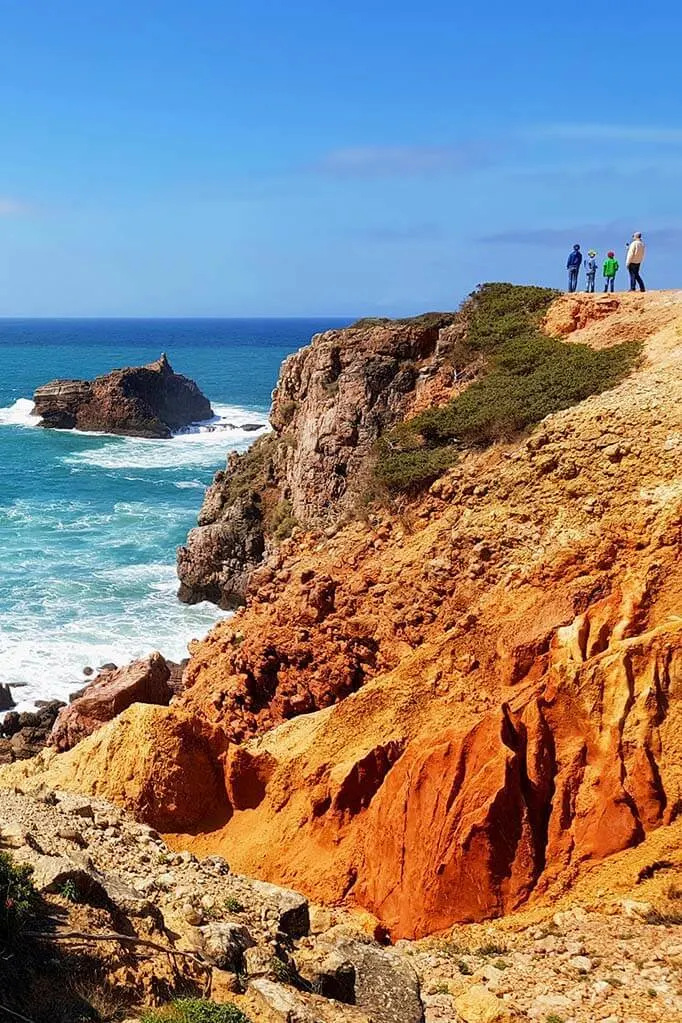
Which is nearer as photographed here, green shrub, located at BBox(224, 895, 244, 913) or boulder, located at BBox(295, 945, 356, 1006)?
boulder, located at BBox(295, 945, 356, 1006)

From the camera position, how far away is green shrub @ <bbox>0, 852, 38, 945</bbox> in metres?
7.51

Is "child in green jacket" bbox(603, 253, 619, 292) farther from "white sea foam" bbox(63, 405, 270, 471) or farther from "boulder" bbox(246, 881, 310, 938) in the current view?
"white sea foam" bbox(63, 405, 270, 471)

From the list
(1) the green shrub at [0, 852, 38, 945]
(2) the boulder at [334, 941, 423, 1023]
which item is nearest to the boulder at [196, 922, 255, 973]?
(2) the boulder at [334, 941, 423, 1023]

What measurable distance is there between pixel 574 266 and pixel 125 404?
2022 inches

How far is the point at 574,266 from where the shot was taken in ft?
89.9

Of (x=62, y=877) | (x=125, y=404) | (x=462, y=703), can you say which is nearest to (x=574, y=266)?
(x=462, y=703)

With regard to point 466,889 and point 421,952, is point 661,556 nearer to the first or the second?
point 466,889

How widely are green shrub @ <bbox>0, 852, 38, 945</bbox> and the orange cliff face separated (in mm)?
5413

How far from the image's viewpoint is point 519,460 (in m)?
18.1

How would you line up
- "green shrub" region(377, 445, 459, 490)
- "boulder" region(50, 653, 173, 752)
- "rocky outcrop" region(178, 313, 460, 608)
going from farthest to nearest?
"rocky outcrop" region(178, 313, 460, 608) → "green shrub" region(377, 445, 459, 490) → "boulder" region(50, 653, 173, 752)

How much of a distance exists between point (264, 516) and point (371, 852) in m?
19.3

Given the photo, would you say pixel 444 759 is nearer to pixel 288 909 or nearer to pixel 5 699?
pixel 288 909

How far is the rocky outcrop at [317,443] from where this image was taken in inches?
1024

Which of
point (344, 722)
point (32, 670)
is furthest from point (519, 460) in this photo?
point (32, 670)
